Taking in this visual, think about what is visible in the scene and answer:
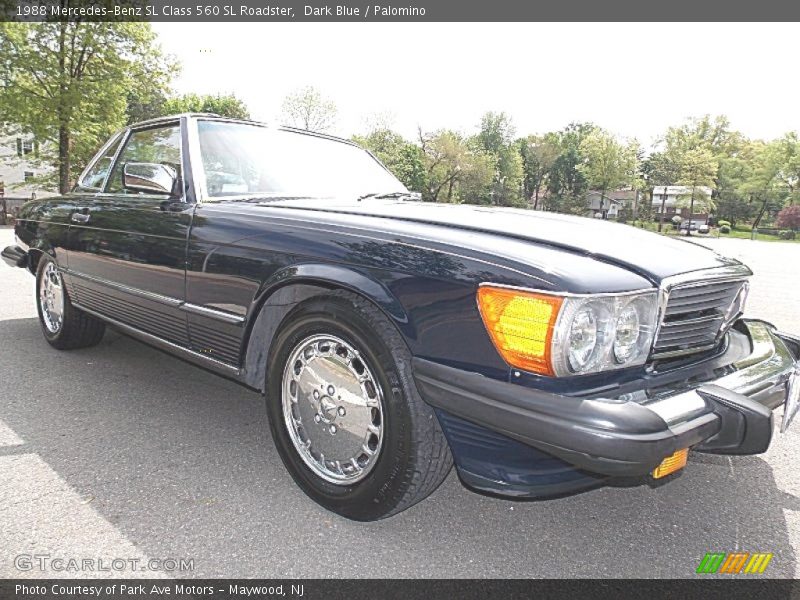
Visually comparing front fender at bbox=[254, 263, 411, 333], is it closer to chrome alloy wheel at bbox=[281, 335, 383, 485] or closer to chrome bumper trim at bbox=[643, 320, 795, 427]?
chrome alloy wheel at bbox=[281, 335, 383, 485]

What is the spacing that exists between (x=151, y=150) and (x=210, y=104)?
178ft

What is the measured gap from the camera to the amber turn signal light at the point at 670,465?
67.9 inches

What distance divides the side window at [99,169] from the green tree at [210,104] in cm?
4877

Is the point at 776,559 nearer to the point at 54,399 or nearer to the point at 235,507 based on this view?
the point at 235,507

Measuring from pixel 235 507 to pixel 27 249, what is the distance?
3632 mm

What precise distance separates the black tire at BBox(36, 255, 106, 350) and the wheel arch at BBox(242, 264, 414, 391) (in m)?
2.15

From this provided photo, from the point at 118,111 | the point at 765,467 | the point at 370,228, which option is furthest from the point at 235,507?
the point at 118,111

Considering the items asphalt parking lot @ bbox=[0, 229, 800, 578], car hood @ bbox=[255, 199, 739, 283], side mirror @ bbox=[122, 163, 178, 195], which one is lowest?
asphalt parking lot @ bbox=[0, 229, 800, 578]

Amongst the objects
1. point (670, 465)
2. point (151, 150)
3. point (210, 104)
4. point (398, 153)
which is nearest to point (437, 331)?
point (670, 465)

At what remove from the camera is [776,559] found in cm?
201

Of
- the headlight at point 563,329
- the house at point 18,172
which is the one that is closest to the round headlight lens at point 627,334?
the headlight at point 563,329

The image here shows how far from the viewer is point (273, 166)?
124 inches

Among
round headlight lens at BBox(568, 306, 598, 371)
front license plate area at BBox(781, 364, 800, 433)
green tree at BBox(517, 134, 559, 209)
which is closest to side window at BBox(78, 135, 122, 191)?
round headlight lens at BBox(568, 306, 598, 371)

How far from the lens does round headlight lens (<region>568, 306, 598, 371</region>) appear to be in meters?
1.67
